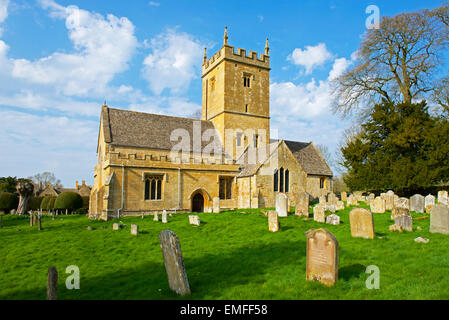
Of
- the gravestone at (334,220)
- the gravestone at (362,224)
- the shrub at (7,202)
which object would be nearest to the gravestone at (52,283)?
the gravestone at (362,224)

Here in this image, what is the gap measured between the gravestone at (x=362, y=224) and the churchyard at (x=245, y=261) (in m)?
0.03

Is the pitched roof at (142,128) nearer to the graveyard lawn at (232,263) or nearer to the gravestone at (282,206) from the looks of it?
the graveyard lawn at (232,263)

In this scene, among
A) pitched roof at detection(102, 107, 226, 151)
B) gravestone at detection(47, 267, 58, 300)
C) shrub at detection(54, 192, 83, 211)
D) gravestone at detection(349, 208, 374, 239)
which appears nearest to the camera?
gravestone at detection(47, 267, 58, 300)

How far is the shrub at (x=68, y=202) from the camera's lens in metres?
30.3

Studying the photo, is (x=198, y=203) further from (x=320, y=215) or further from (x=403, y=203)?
(x=403, y=203)

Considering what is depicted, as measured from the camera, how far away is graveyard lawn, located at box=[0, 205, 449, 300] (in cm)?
605

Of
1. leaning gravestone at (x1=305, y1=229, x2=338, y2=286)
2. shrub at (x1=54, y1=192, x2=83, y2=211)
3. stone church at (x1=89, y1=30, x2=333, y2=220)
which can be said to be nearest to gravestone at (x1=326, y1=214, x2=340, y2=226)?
leaning gravestone at (x1=305, y1=229, x2=338, y2=286)

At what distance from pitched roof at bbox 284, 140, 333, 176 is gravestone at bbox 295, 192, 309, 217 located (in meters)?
10.9

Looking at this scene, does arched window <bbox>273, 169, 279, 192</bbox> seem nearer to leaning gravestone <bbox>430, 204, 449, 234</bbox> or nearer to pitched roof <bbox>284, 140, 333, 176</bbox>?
pitched roof <bbox>284, 140, 333, 176</bbox>

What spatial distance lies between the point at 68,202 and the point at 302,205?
2505 cm

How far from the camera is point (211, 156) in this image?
25.4m

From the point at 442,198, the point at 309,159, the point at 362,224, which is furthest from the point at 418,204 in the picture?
the point at 309,159

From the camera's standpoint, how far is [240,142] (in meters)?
27.2
